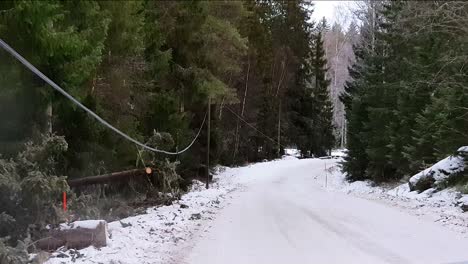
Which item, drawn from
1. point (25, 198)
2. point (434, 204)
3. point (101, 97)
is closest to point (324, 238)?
point (25, 198)

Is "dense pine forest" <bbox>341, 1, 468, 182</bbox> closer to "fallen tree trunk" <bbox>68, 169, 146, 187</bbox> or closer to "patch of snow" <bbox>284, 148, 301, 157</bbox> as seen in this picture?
"fallen tree trunk" <bbox>68, 169, 146, 187</bbox>

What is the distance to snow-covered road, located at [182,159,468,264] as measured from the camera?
802 cm

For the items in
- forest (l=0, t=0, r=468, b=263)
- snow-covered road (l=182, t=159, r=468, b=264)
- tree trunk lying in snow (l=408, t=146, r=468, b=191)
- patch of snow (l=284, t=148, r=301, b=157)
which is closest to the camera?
snow-covered road (l=182, t=159, r=468, b=264)

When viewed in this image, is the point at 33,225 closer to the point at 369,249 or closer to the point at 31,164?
the point at 31,164

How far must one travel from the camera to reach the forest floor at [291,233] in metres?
7.96

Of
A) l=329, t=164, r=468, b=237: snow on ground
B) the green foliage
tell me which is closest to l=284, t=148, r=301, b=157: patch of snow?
l=329, t=164, r=468, b=237: snow on ground

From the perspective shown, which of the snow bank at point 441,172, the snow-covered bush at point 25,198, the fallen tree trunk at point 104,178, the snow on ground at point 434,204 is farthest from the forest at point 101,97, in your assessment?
the snow bank at point 441,172

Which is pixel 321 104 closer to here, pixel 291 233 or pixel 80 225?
pixel 291 233

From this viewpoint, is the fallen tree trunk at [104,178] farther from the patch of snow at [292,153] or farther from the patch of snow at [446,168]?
the patch of snow at [292,153]

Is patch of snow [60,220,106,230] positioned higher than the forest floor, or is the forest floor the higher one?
patch of snow [60,220,106,230]

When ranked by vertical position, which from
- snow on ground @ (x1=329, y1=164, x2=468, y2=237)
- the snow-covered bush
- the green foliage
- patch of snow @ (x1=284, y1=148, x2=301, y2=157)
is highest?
the snow-covered bush

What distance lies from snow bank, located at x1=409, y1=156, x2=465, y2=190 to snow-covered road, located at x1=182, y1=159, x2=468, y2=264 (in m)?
2.25

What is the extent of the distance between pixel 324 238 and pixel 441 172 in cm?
837

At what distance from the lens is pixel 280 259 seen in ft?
26.0
